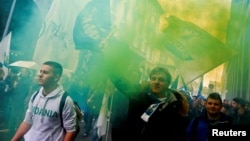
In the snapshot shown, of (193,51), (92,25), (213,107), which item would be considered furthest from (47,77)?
(193,51)

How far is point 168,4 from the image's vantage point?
16.1ft

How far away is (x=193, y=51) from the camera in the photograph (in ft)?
14.1

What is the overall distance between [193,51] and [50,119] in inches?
105

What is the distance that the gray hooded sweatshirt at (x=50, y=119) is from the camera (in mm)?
2258

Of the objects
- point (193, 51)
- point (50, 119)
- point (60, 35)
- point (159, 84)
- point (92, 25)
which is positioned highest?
point (92, 25)

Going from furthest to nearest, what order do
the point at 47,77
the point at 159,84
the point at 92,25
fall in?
the point at 92,25 → the point at 159,84 → the point at 47,77

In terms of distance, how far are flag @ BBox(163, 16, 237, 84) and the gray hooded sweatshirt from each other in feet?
7.52

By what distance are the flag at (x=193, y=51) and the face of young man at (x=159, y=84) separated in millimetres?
1688

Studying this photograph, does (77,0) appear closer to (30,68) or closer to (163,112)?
(30,68)

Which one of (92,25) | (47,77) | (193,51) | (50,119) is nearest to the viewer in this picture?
(50,119)

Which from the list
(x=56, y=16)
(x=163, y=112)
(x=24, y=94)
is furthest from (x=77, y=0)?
(x=163, y=112)

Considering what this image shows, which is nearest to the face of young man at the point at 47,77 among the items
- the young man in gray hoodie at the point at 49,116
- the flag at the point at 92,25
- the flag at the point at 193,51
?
the young man in gray hoodie at the point at 49,116

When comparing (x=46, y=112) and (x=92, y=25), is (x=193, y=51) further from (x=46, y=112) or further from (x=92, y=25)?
(x=46, y=112)

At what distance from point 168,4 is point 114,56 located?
1.34 meters
